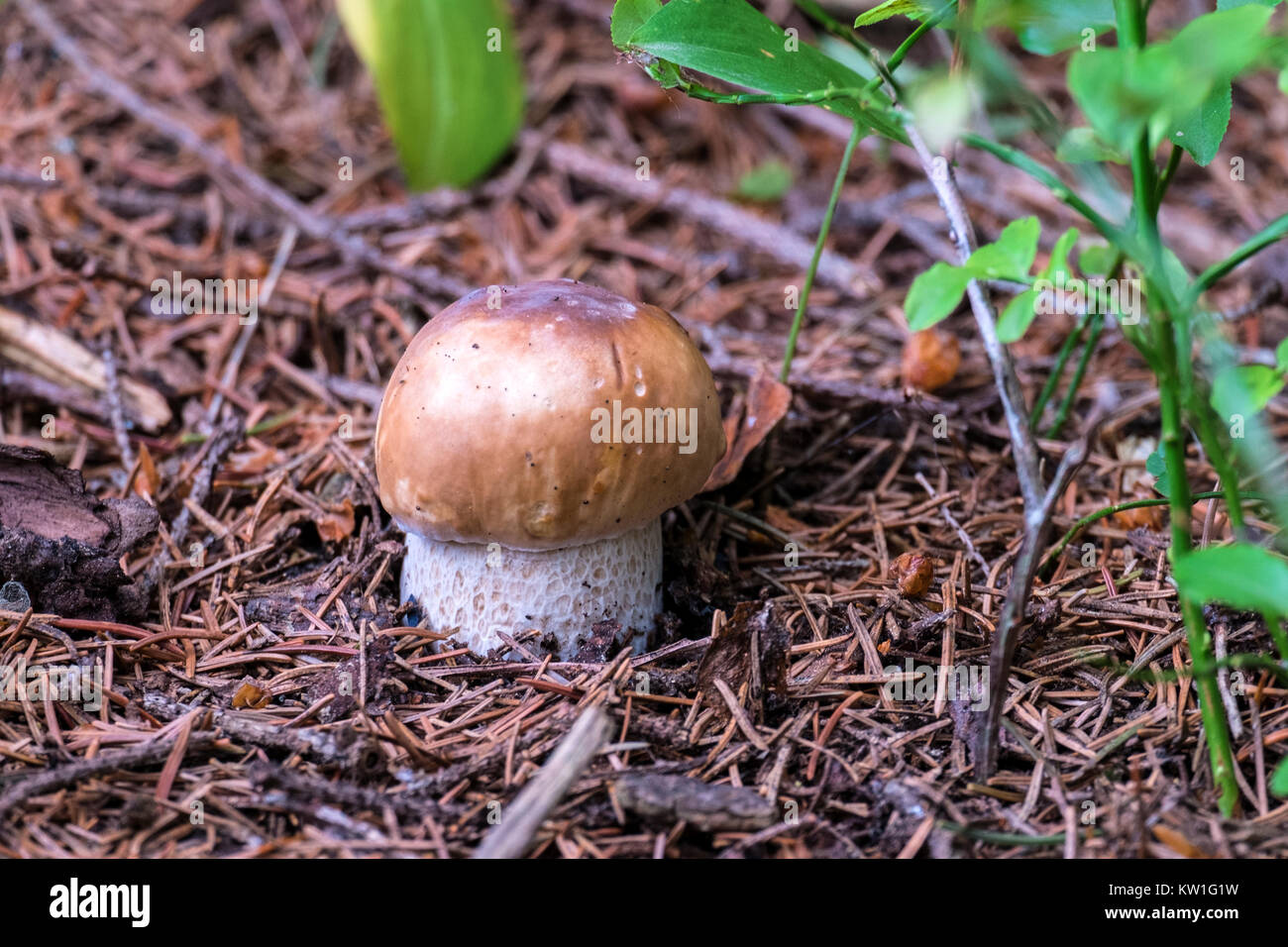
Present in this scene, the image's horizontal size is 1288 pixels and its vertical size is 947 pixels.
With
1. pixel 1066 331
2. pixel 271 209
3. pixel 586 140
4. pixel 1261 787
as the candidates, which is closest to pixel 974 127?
pixel 1066 331

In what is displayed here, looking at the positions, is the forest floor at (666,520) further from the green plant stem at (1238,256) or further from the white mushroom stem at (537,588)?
the green plant stem at (1238,256)

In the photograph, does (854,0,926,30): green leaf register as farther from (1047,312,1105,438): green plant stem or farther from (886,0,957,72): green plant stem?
(1047,312,1105,438): green plant stem

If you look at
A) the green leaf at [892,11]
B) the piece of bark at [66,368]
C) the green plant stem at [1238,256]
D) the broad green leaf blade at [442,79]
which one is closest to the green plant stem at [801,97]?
the green leaf at [892,11]

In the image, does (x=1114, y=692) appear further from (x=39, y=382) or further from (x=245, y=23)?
(x=245, y=23)

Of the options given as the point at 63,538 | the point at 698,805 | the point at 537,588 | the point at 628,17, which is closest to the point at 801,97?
the point at 628,17
